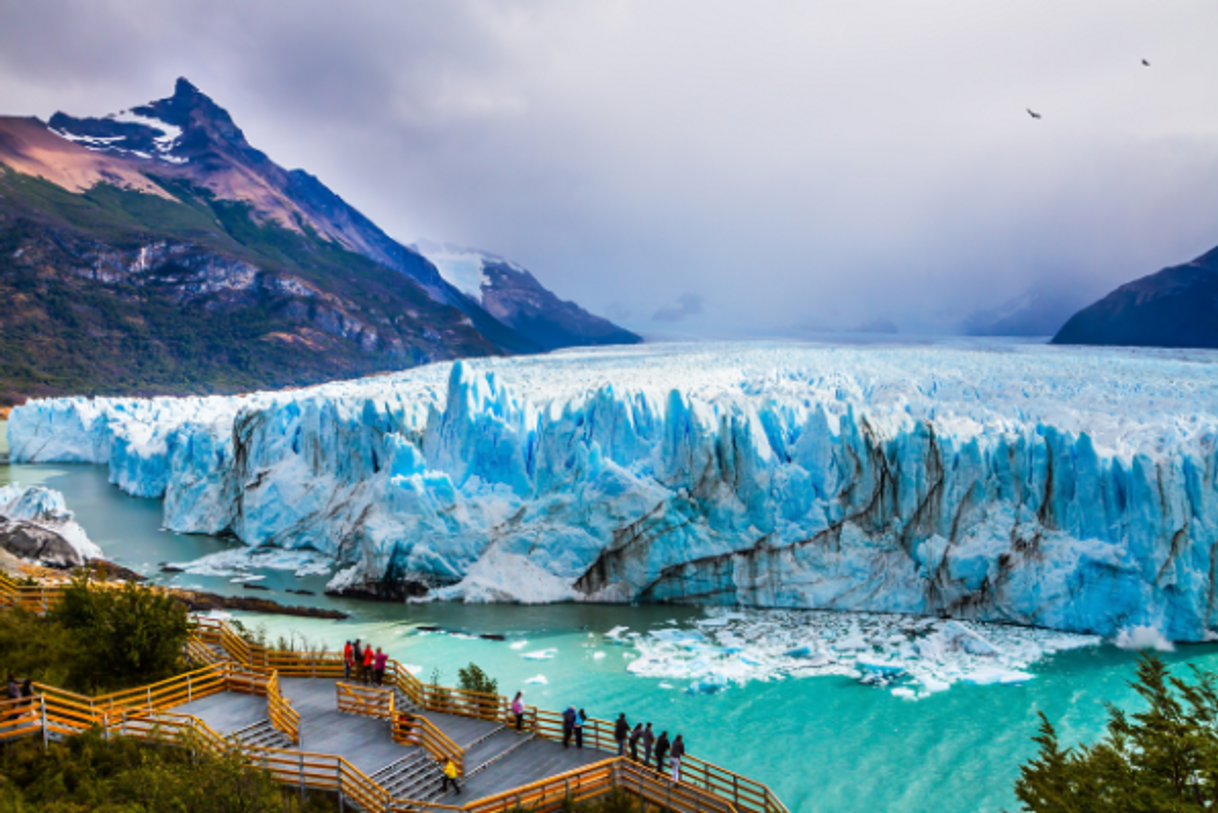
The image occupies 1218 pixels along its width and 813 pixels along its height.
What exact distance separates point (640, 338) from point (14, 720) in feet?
243

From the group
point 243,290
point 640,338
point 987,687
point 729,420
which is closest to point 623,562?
point 729,420

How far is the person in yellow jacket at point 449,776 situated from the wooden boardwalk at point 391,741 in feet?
0.43

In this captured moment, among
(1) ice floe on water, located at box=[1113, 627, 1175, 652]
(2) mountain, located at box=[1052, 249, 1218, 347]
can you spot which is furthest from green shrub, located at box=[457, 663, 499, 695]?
(2) mountain, located at box=[1052, 249, 1218, 347]

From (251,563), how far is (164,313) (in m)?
74.1

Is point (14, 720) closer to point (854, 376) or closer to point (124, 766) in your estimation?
point (124, 766)

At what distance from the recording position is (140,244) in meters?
86.6

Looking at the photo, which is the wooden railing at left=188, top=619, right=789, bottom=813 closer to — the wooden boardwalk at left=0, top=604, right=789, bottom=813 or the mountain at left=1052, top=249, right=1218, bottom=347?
the wooden boardwalk at left=0, top=604, right=789, bottom=813

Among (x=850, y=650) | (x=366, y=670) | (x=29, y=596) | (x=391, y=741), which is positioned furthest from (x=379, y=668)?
(x=850, y=650)

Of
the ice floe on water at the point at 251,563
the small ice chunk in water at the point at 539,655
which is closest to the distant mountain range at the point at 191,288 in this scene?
the ice floe on water at the point at 251,563

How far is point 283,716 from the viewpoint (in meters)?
9.70

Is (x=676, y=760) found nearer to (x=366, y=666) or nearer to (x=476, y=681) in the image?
(x=476, y=681)

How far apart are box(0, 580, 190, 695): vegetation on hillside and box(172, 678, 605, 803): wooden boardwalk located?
1144 millimetres

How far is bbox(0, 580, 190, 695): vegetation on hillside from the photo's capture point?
10.5 meters

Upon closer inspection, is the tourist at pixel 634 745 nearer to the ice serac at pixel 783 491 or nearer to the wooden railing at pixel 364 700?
the wooden railing at pixel 364 700
